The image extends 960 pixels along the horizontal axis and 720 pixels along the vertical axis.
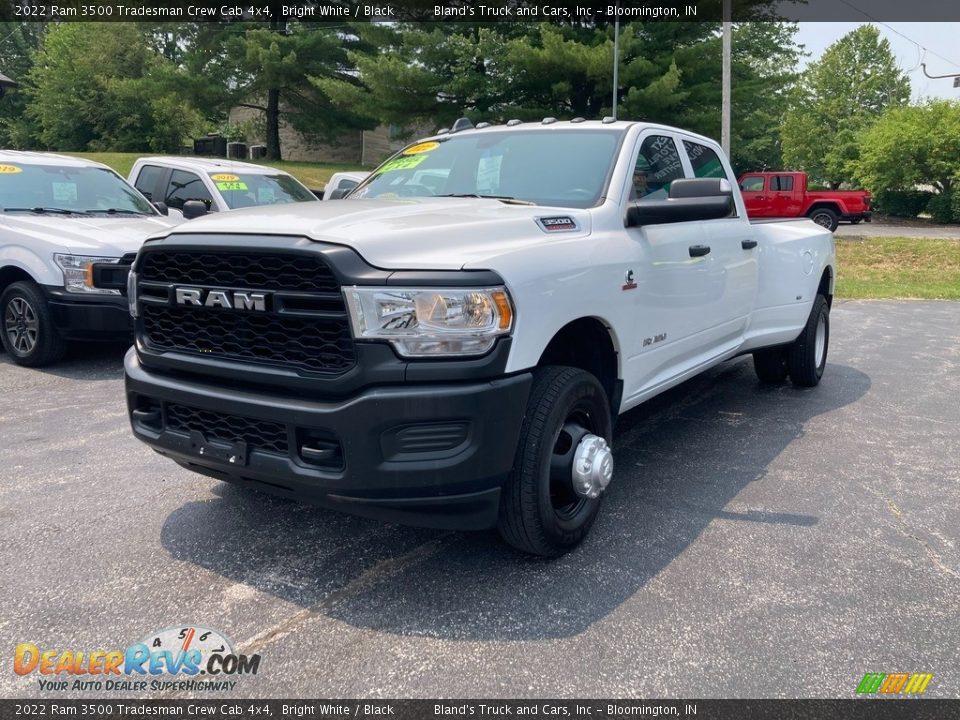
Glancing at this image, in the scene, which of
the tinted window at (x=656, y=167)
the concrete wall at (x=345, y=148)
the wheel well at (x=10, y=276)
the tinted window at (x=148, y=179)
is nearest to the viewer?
the tinted window at (x=656, y=167)

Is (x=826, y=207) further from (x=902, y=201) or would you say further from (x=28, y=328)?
(x=28, y=328)

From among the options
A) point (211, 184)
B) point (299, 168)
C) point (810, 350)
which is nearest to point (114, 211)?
point (211, 184)

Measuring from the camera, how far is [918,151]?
34.4 metres

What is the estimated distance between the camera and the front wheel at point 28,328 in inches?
268

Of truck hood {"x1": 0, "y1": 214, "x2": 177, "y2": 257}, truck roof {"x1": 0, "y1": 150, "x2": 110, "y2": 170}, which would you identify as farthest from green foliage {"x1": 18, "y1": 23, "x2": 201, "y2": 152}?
truck hood {"x1": 0, "y1": 214, "x2": 177, "y2": 257}

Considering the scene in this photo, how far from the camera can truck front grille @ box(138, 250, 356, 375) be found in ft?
9.36

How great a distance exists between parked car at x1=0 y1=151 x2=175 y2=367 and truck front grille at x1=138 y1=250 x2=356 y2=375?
370 centimetres

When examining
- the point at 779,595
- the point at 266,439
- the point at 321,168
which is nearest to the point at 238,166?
the point at 266,439

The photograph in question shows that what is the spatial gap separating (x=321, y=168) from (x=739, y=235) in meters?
27.2

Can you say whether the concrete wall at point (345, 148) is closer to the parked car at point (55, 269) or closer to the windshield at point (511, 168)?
the parked car at point (55, 269)

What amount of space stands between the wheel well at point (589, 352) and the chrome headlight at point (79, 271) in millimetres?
4579

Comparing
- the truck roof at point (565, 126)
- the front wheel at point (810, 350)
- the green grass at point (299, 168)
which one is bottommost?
the front wheel at point (810, 350)

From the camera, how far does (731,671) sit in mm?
2691

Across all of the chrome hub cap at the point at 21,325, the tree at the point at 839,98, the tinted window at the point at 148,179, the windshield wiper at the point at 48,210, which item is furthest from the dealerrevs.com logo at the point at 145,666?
the tree at the point at 839,98
